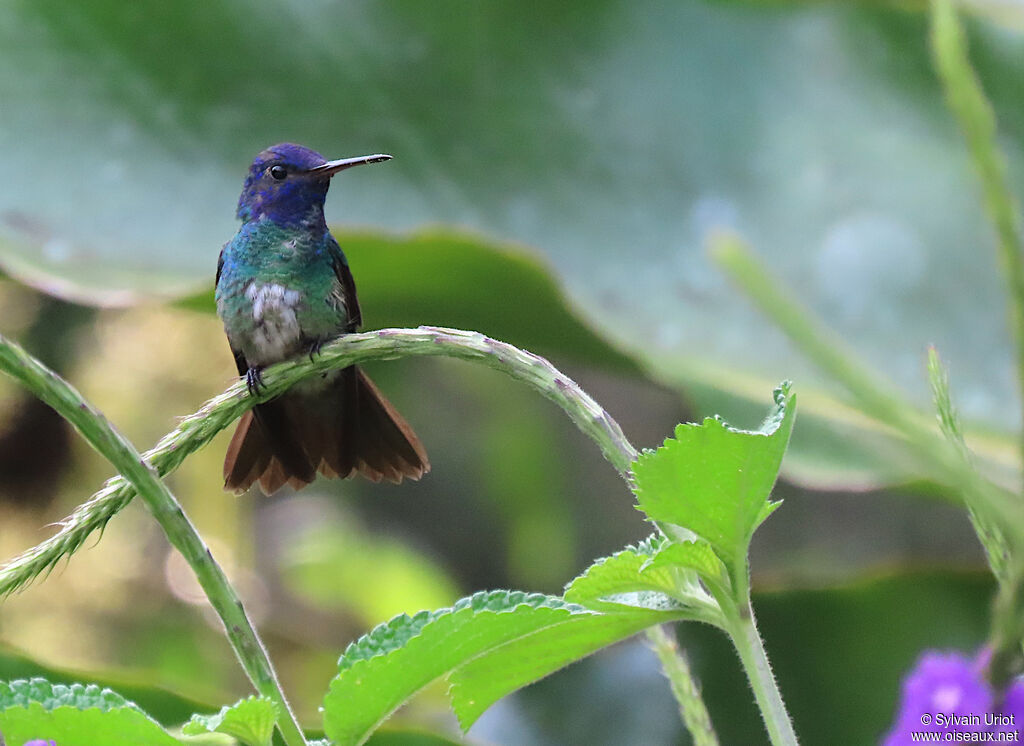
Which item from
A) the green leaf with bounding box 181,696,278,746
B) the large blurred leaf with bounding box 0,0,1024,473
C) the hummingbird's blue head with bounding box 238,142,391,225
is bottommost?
the green leaf with bounding box 181,696,278,746

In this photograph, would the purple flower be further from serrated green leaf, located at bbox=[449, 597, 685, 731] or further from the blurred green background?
the blurred green background

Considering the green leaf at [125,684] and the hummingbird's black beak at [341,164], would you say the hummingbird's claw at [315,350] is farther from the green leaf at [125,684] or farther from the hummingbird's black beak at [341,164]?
the green leaf at [125,684]

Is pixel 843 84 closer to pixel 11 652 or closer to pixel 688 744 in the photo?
pixel 688 744

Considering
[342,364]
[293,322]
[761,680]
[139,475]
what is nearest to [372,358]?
[342,364]

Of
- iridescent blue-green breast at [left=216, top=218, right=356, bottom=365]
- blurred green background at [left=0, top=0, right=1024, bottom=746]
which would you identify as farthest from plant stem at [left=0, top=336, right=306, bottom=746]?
blurred green background at [left=0, top=0, right=1024, bottom=746]

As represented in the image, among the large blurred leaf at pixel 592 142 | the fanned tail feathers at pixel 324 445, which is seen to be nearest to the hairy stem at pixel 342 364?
the fanned tail feathers at pixel 324 445

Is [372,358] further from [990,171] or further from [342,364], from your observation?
[990,171]
